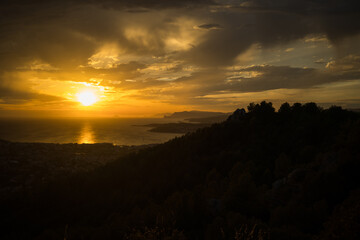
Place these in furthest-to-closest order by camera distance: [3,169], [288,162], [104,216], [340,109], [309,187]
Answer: [3,169] < [340,109] < [288,162] < [104,216] < [309,187]

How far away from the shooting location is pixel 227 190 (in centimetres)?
1409

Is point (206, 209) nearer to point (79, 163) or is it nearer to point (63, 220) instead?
point (63, 220)

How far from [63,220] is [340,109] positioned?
4152 centimetres

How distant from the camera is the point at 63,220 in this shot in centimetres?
2002

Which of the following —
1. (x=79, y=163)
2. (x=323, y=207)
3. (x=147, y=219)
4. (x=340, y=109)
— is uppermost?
(x=340, y=109)

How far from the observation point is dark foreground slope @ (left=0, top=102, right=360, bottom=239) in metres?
8.80

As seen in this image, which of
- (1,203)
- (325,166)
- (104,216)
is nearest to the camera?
(325,166)

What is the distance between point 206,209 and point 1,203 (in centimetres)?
2959

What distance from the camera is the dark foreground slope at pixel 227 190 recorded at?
28.9 ft

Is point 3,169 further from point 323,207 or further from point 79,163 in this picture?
point 323,207

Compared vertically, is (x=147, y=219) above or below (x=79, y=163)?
above

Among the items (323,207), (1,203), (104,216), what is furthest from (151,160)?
(323,207)

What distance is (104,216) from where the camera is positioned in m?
19.0

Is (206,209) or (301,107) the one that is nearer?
(206,209)
